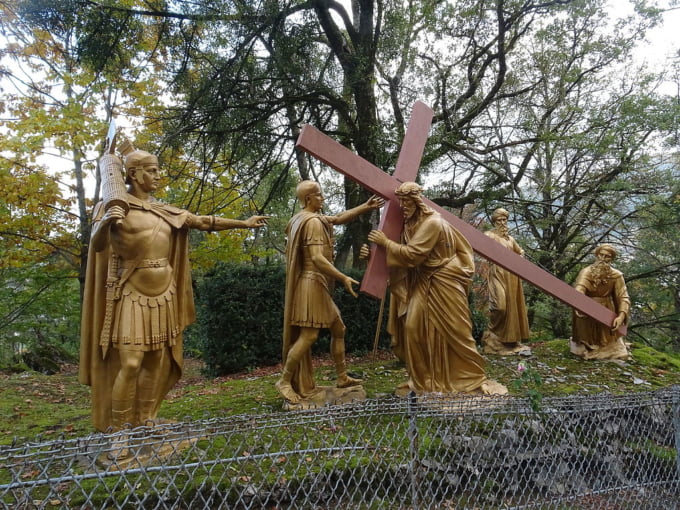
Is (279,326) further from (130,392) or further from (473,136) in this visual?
(473,136)

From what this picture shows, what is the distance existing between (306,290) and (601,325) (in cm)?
553

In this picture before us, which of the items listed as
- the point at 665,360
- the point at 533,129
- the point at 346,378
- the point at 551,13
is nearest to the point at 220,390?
the point at 346,378

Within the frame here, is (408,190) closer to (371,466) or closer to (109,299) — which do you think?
(371,466)

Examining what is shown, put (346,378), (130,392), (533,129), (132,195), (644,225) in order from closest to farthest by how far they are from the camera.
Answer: (130,392) < (132,195) < (346,378) < (533,129) < (644,225)

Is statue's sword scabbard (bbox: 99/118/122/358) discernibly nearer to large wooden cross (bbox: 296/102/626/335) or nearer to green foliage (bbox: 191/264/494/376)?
large wooden cross (bbox: 296/102/626/335)

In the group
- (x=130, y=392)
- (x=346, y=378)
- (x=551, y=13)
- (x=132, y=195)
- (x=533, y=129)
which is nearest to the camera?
(x=130, y=392)

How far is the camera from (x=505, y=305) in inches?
325

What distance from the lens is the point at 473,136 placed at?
10.3 meters

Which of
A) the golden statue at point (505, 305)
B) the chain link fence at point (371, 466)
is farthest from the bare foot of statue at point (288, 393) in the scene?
the golden statue at point (505, 305)

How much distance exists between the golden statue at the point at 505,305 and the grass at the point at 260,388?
1.28 ft

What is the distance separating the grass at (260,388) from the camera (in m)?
5.21

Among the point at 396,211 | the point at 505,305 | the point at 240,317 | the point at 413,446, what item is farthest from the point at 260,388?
the point at 505,305

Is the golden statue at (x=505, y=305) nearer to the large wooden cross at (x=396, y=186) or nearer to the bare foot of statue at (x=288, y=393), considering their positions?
the large wooden cross at (x=396, y=186)

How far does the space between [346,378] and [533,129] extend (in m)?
7.31
